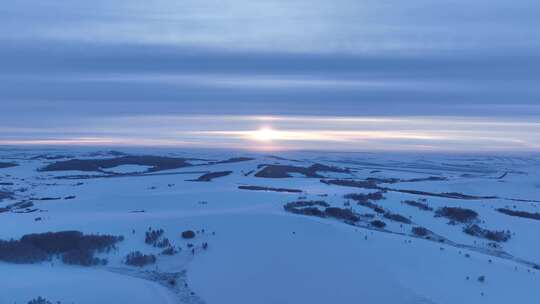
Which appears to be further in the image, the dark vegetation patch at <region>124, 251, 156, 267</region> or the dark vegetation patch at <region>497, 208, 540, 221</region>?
the dark vegetation patch at <region>497, 208, 540, 221</region>

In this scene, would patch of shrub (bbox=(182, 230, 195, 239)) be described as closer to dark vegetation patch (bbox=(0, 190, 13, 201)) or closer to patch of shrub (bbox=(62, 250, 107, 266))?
patch of shrub (bbox=(62, 250, 107, 266))

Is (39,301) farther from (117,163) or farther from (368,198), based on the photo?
(117,163)

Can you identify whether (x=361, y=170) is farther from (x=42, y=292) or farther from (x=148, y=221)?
(x=42, y=292)

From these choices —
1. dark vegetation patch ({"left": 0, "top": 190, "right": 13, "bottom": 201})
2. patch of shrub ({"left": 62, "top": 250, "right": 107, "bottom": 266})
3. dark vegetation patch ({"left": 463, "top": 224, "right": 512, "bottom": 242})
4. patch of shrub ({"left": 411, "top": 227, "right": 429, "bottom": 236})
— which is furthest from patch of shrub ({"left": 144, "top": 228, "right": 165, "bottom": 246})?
dark vegetation patch ({"left": 0, "top": 190, "right": 13, "bottom": 201})

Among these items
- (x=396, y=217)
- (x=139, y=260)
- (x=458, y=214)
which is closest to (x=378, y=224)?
(x=396, y=217)

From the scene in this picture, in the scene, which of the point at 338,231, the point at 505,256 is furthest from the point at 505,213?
the point at 338,231

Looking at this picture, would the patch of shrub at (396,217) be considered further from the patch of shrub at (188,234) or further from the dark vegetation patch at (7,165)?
the dark vegetation patch at (7,165)
